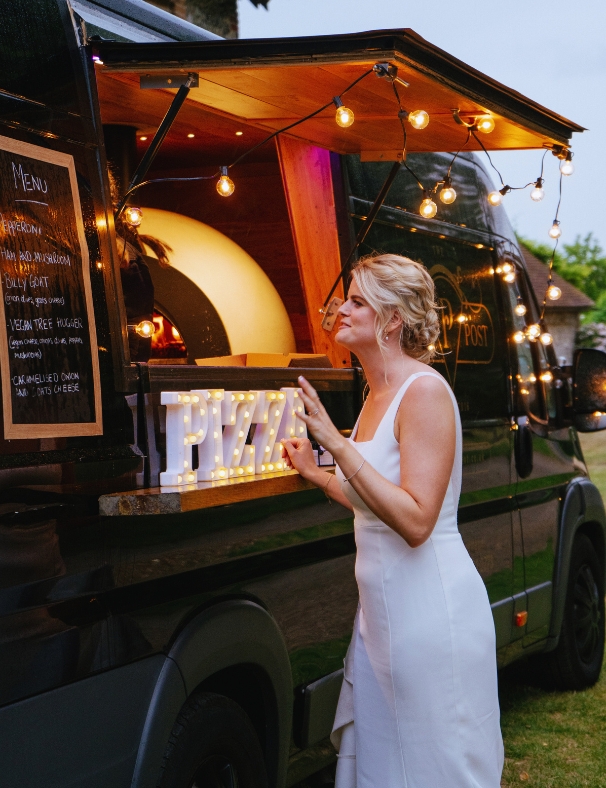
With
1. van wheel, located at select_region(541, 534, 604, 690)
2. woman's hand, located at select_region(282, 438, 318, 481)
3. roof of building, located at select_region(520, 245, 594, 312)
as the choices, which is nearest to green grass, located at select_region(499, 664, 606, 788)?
van wheel, located at select_region(541, 534, 604, 690)

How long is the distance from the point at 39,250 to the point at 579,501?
4593 millimetres

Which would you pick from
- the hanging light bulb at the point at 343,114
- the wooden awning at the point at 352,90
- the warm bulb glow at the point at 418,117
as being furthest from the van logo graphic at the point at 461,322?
the hanging light bulb at the point at 343,114

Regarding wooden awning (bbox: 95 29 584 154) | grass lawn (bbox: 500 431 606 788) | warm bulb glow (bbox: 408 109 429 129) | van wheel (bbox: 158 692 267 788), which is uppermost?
wooden awning (bbox: 95 29 584 154)

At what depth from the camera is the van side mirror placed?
6.22m

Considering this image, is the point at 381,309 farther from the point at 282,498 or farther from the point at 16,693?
the point at 16,693

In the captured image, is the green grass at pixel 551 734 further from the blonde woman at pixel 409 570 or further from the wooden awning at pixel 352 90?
the wooden awning at pixel 352 90

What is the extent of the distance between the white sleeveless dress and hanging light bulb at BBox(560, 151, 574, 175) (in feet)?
7.73

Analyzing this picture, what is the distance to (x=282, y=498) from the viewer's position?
3.55m

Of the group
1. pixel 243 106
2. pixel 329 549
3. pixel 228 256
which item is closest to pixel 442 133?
pixel 243 106

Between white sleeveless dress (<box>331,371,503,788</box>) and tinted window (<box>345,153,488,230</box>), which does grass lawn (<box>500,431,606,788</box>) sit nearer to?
white sleeveless dress (<box>331,371,503,788</box>)

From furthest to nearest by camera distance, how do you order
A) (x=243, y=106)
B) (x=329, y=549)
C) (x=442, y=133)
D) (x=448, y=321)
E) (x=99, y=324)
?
1. (x=448, y=321)
2. (x=442, y=133)
3. (x=243, y=106)
4. (x=329, y=549)
5. (x=99, y=324)

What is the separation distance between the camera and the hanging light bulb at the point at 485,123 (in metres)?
4.24

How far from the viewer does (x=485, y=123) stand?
4.26 metres

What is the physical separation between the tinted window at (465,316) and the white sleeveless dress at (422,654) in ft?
6.85
